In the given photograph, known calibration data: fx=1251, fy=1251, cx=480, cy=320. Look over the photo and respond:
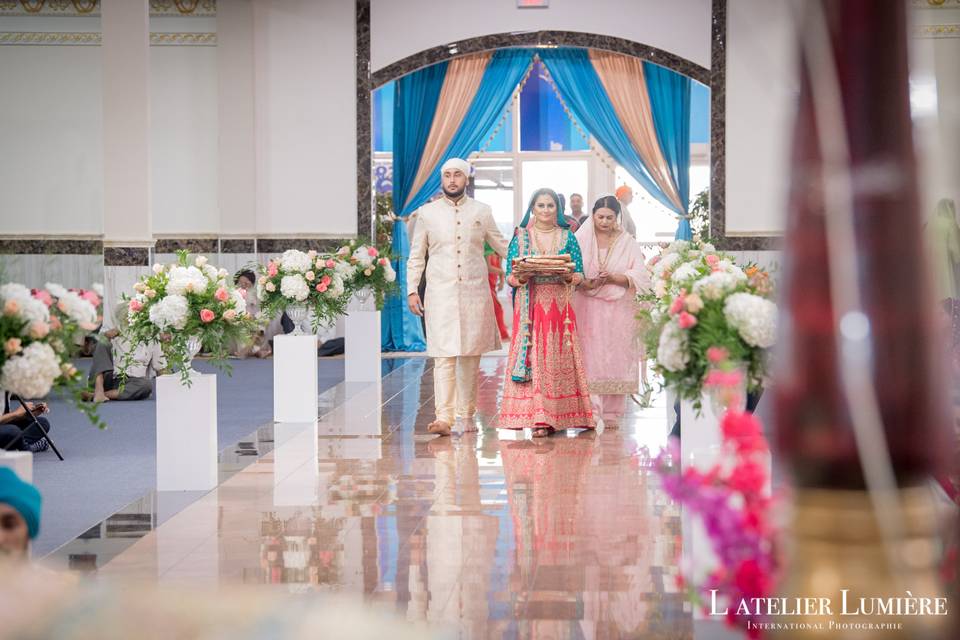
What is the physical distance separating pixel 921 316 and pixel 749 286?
2714 millimetres

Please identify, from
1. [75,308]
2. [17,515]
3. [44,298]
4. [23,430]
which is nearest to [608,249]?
[23,430]

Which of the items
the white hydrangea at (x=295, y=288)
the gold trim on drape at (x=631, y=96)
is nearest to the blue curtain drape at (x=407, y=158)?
the gold trim on drape at (x=631, y=96)

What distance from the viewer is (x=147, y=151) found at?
37.8ft

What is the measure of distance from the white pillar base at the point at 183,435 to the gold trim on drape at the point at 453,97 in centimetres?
838

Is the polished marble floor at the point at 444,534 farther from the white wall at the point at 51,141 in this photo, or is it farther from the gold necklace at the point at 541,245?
the white wall at the point at 51,141

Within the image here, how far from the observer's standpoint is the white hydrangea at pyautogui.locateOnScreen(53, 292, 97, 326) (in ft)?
12.6

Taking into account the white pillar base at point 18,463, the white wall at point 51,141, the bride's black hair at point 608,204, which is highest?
the white wall at point 51,141

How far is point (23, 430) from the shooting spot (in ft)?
24.8

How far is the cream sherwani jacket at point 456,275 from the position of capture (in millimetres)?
8172

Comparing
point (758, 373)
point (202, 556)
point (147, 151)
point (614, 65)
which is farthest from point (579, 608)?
point (614, 65)

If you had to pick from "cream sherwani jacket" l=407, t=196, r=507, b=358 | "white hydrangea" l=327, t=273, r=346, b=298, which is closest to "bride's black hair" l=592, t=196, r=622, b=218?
"cream sherwani jacket" l=407, t=196, r=507, b=358

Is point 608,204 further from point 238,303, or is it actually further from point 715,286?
point 715,286

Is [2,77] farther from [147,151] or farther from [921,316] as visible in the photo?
[921,316]

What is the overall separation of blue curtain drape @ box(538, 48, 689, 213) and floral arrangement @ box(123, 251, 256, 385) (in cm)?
861
